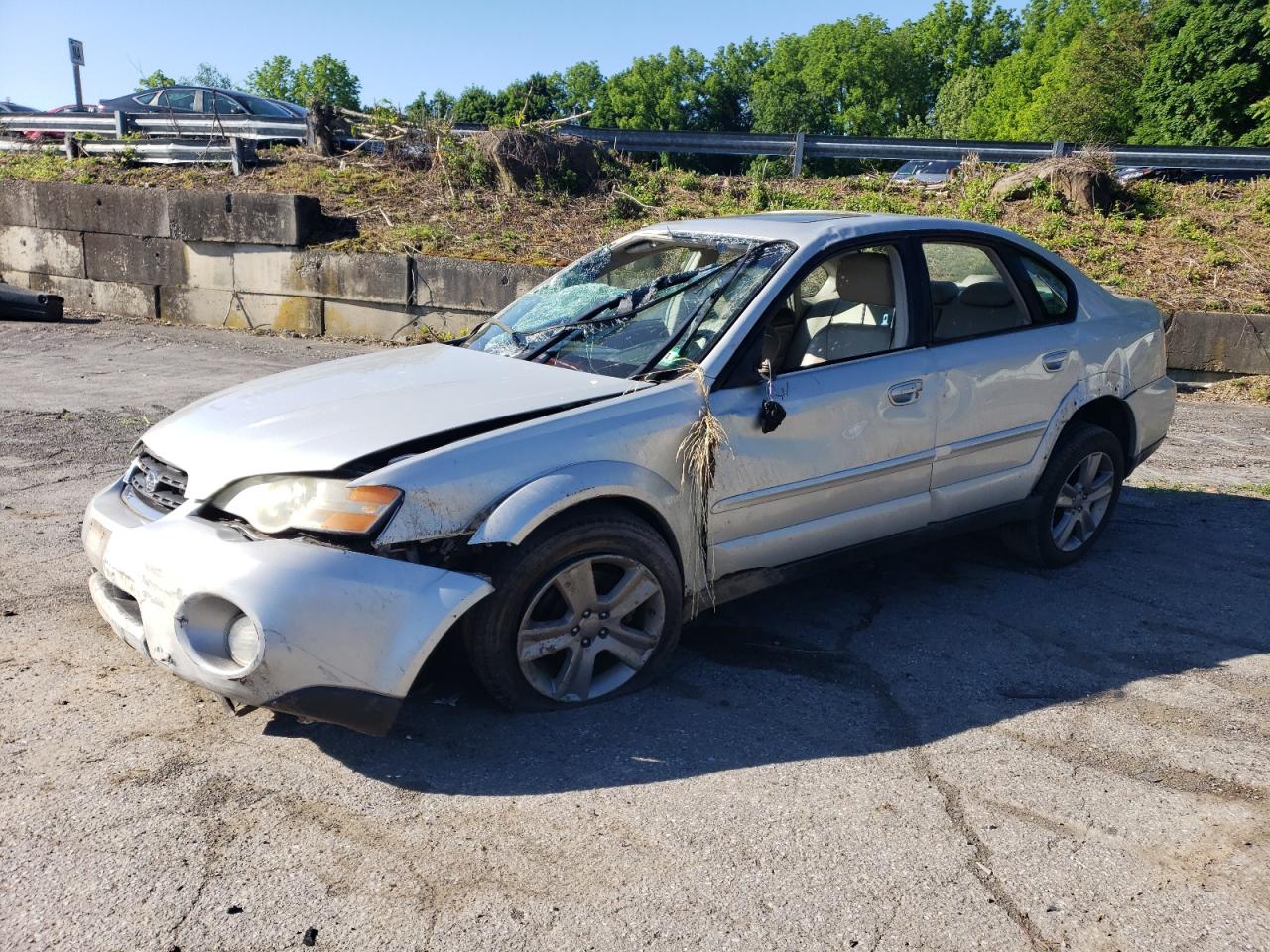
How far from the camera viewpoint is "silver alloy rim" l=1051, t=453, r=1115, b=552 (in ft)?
17.4

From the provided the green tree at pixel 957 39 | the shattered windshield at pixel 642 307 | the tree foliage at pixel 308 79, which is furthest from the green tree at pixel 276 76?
the shattered windshield at pixel 642 307

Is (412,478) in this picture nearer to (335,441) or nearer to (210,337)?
(335,441)

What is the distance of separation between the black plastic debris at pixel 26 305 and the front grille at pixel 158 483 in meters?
10.4

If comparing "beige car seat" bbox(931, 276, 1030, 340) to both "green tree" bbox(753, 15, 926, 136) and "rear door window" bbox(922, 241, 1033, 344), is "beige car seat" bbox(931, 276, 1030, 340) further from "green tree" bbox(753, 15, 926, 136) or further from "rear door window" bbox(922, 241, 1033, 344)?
"green tree" bbox(753, 15, 926, 136)

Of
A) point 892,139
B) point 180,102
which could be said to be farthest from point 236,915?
point 180,102

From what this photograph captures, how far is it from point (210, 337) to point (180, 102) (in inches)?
289

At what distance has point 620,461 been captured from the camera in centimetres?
364

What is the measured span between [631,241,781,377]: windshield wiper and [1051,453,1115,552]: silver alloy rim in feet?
6.57

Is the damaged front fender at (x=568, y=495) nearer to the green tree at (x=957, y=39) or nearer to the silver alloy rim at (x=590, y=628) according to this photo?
the silver alloy rim at (x=590, y=628)

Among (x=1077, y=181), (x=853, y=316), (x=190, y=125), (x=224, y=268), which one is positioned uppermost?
(x=190, y=125)

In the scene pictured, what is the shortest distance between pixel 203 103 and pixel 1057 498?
649 inches

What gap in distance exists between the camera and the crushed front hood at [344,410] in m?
3.42

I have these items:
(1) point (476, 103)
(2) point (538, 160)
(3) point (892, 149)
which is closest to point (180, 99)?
(2) point (538, 160)

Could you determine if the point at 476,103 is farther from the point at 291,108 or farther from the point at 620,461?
the point at 620,461
